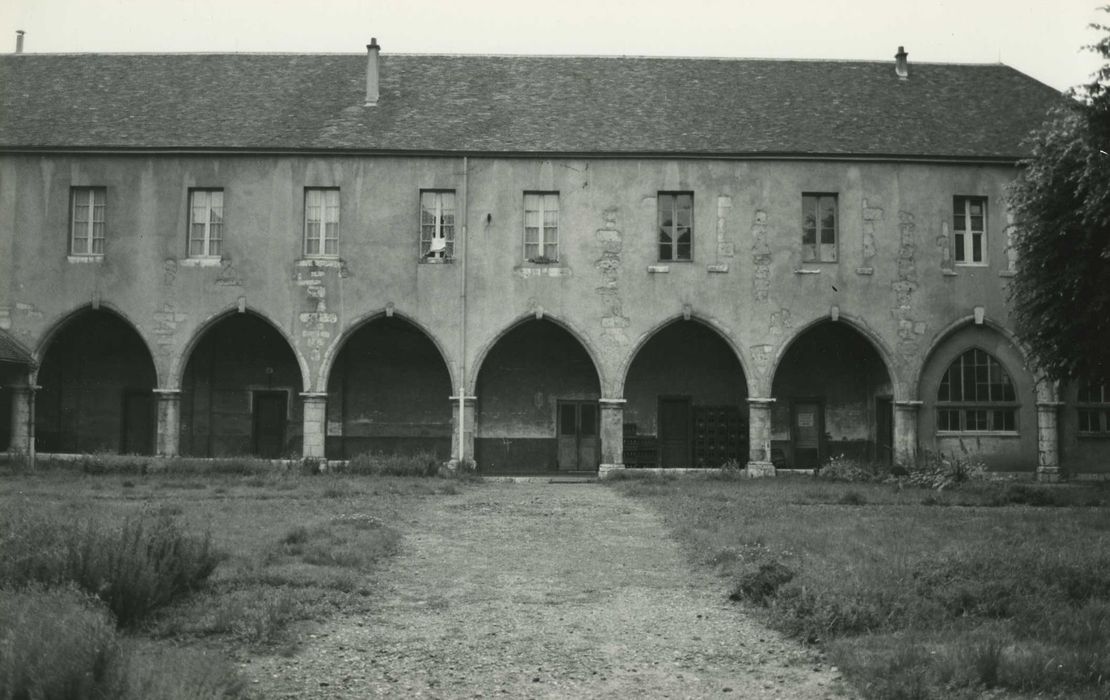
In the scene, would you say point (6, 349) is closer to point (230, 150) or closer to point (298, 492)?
point (230, 150)

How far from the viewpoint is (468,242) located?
75.8ft

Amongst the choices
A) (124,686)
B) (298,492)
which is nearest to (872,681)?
(124,686)

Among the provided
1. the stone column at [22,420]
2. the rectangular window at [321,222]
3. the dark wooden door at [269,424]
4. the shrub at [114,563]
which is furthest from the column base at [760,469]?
the stone column at [22,420]

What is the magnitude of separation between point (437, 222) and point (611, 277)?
13.7ft

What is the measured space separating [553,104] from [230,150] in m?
7.61

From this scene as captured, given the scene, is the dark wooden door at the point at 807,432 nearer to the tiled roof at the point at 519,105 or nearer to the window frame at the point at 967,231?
the window frame at the point at 967,231

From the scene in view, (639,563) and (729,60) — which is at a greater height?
(729,60)

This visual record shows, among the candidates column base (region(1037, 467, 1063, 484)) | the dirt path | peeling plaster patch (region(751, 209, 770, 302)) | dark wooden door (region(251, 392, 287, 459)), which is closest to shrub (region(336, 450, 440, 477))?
dark wooden door (region(251, 392, 287, 459))

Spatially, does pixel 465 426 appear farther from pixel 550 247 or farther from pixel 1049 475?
pixel 1049 475

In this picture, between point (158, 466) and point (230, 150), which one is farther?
point (230, 150)

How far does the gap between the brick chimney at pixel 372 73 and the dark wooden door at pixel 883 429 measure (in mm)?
14231

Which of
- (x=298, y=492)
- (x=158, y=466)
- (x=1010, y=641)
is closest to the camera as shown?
(x=1010, y=641)

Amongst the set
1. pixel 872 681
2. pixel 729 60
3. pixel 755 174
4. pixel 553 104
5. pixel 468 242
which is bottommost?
pixel 872 681

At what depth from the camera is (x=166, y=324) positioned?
2312cm
